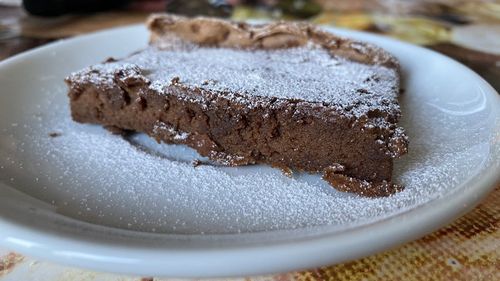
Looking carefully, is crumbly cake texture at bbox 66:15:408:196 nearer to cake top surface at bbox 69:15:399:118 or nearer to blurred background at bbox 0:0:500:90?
cake top surface at bbox 69:15:399:118

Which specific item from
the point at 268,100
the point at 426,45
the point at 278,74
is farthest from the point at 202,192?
the point at 426,45

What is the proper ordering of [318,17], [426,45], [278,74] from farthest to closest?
[318,17], [426,45], [278,74]

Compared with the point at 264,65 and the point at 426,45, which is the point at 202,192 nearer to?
the point at 264,65

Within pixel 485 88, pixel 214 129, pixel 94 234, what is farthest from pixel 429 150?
pixel 94 234

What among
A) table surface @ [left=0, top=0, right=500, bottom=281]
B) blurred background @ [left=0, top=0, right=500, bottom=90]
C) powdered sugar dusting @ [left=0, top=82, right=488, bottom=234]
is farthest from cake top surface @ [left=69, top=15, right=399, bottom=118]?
blurred background @ [left=0, top=0, right=500, bottom=90]

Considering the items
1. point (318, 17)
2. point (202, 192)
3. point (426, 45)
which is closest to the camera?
point (202, 192)

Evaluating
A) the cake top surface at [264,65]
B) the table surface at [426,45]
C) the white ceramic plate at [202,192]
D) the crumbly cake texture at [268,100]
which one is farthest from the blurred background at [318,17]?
the crumbly cake texture at [268,100]

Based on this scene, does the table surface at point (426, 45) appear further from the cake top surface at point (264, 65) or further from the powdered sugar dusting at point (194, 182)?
the cake top surface at point (264, 65)
